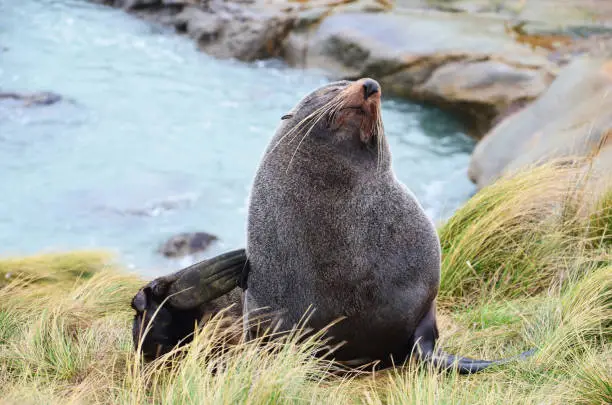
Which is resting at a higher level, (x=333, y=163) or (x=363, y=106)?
(x=363, y=106)

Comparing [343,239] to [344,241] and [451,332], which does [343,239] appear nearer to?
[344,241]

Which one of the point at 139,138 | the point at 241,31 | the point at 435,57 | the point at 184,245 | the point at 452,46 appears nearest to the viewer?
the point at 184,245

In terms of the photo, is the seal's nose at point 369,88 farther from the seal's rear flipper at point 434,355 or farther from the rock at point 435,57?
the rock at point 435,57

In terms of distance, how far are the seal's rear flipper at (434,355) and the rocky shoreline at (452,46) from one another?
4.34 metres

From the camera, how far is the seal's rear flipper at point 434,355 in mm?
3197

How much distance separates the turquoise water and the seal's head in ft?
14.0

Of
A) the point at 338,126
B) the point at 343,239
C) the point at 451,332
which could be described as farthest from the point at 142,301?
the point at 451,332

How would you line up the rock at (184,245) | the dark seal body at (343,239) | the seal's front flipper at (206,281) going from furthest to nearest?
the rock at (184,245)
the seal's front flipper at (206,281)
the dark seal body at (343,239)

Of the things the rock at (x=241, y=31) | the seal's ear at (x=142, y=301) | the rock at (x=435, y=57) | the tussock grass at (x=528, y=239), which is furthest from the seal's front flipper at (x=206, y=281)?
the rock at (x=241, y=31)

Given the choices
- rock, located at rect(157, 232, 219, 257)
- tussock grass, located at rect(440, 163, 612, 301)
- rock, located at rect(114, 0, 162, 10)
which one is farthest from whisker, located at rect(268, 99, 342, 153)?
rock, located at rect(114, 0, 162, 10)

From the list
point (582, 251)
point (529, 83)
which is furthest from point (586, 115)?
point (529, 83)

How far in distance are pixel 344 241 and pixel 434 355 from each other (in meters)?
0.60

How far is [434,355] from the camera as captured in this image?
10.6 feet

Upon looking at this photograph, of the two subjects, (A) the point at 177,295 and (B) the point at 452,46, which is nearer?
(A) the point at 177,295
